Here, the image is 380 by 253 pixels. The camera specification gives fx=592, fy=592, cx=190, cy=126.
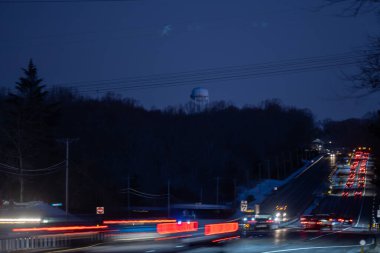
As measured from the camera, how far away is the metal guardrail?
28.7 metres

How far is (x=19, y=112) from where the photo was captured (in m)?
84.9

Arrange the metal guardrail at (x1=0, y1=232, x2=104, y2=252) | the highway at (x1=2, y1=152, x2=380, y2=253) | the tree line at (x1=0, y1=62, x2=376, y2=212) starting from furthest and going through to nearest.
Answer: the tree line at (x1=0, y1=62, x2=376, y2=212) < the highway at (x1=2, y1=152, x2=380, y2=253) < the metal guardrail at (x1=0, y1=232, x2=104, y2=252)

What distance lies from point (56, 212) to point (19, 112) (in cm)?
1796

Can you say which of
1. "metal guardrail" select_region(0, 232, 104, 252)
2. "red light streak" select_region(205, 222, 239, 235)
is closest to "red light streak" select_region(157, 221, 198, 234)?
"red light streak" select_region(205, 222, 239, 235)

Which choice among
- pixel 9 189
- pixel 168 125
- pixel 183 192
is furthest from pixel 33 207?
pixel 168 125

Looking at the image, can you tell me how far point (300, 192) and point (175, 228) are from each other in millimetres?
79799

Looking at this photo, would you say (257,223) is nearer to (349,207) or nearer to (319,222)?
(319,222)

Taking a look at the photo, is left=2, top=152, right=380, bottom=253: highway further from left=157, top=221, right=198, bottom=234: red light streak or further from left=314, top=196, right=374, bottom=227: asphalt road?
left=157, top=221, right=198, bottom=234: red light streak

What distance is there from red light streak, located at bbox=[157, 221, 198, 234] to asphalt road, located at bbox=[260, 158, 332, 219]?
39827mm

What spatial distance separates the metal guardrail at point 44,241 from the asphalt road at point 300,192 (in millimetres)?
55901

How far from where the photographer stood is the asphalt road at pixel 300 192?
10176 centimetres

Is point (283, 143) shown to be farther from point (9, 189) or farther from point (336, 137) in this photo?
point (9, 189)

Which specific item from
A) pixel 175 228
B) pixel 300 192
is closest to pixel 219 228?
pixel 175 228

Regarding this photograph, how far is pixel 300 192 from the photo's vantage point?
122 meters
